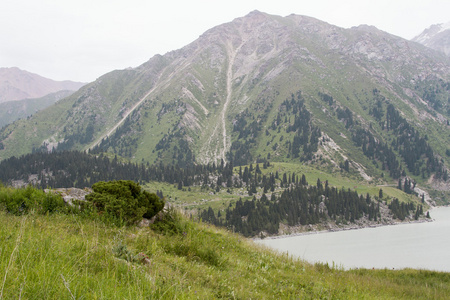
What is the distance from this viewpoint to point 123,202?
10.9 m

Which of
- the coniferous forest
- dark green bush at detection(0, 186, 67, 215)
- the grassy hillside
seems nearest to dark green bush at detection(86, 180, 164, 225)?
the grassy hillside

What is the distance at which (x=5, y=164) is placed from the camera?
607 ft

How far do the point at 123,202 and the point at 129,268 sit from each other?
6.24m

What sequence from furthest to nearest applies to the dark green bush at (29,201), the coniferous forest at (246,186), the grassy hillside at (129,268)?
the coniferous forest at (246,186), the dark green bush at (29,201), the grassy hillside at (129,268)

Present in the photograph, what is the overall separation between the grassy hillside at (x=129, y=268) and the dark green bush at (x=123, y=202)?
97 centimetres

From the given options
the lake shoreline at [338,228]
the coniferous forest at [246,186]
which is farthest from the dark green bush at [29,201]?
the lake shoreline at [338,228]

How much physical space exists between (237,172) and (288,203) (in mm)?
58754

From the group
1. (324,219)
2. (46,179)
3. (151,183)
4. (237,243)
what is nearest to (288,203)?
(324,219)

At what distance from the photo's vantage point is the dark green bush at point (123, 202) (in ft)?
34.8

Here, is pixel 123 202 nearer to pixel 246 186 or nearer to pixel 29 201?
pixel 29 201

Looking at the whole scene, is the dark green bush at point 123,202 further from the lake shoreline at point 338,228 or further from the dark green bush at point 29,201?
the lake shoreline at point 338,228

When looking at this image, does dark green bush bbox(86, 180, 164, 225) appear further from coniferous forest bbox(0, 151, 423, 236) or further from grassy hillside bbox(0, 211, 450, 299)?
coniferous forest bbox(0, 151, 423, 236)

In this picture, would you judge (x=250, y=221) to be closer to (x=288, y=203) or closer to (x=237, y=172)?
(x=288, y=203)

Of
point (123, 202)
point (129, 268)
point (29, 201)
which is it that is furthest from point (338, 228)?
point (129, 268)
